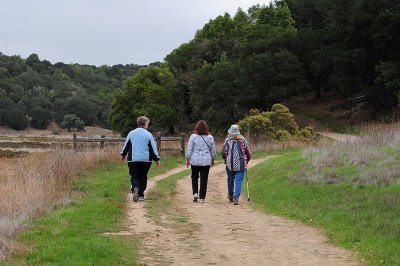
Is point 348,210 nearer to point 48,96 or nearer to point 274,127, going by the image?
point 274,127

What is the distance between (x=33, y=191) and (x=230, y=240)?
16.4 feet

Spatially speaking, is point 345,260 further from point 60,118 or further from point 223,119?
point 60,118

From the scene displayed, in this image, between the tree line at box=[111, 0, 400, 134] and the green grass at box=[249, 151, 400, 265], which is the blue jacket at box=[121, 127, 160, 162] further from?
the tree line at box=[111, 0, 400, 134]

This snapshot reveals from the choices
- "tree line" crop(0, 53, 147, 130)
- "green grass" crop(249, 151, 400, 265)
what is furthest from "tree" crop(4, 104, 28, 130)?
"green grass" crop(249, 151, 400, 265)

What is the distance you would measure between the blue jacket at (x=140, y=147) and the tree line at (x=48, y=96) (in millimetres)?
105778

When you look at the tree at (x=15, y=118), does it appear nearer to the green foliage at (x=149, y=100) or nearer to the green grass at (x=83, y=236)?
the green foliage at (x=149, y=100)

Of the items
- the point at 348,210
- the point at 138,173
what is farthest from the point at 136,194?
the point at 348,210

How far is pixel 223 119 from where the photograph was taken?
1954 inches

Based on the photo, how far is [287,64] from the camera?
48.4 m

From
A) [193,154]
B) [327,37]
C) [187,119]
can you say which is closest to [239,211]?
[193,154]

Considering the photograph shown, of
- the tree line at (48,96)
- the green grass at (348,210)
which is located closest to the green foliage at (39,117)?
the tree line at (48,96)

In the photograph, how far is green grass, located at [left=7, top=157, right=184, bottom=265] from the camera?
715 cm

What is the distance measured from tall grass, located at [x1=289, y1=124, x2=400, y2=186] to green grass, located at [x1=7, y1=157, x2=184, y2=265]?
16.3 ft

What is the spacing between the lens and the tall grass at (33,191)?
857 cm
